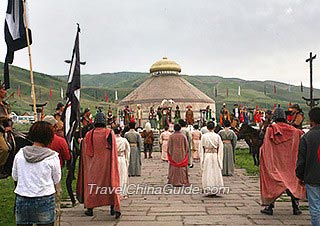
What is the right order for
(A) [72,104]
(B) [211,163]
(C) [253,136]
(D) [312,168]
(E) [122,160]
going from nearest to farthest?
1. (D) [312,168]
2. (A) [72,104]
3. (E) [122,160]
4. (B) [211,163]
5. (C) [253,136]

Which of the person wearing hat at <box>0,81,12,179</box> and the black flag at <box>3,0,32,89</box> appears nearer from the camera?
the person wearing hat at <box>0,81,12,179</box>

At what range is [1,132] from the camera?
608 centimetres

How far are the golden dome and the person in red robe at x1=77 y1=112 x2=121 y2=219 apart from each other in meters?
38.8

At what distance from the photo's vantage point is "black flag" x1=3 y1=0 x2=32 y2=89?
7.16 metres

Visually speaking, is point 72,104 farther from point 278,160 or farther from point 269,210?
point 269,210

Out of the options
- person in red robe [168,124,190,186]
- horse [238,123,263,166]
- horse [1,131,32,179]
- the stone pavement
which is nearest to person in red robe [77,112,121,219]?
the stone pavement

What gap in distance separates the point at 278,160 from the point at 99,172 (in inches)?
124

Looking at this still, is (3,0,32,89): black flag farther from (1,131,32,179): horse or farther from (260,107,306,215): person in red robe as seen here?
(260,107,306,215): person in red robe

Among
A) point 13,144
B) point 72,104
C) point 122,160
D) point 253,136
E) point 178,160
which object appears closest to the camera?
point 13,144

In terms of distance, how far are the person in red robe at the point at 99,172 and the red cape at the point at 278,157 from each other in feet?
8.42

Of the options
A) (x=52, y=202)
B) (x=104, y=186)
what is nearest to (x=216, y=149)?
(x=104, y=186)

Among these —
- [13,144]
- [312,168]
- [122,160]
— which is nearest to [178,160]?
[122,160]

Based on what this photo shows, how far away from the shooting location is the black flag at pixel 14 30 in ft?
23.5

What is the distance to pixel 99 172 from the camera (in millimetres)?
7309
